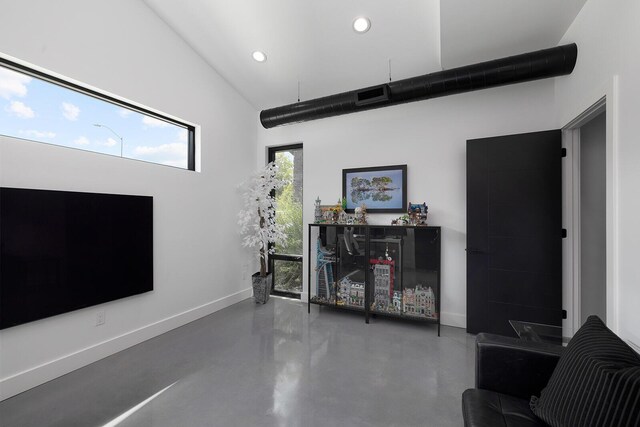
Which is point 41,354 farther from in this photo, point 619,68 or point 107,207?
point 619,68

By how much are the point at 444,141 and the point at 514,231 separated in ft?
4.41

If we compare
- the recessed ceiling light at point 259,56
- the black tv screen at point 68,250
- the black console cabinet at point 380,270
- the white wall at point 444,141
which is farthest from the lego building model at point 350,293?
the recessed ceiling light at point 259,56

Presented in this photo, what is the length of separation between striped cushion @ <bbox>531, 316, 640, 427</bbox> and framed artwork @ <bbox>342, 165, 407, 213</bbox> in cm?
243

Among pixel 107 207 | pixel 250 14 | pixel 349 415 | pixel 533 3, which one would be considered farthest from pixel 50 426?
pixel 533 3

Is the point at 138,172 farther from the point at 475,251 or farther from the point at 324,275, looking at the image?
the point at 475,251

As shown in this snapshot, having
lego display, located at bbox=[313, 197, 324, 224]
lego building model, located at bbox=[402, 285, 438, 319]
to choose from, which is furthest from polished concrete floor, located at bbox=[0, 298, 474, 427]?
lego display, located at bbox=[313, 197, 324, 224]

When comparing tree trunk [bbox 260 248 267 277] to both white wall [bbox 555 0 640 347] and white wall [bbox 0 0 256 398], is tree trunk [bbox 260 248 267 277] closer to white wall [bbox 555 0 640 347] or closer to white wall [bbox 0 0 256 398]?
white wall [bbox 0 0 256 398]

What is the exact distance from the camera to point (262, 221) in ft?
13.7

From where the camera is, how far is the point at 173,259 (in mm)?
3250

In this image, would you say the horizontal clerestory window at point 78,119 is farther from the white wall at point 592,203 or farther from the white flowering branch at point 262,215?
the white wall at point 592,203

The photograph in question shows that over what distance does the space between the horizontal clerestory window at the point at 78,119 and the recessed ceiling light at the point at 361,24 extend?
2446 mm

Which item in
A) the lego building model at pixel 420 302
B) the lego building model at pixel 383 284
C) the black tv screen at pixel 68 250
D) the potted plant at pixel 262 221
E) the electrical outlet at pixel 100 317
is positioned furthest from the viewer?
the potted plant at pixel 262 221

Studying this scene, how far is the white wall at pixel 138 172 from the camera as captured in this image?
209 cm

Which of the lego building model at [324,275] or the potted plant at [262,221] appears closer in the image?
the lego building model at [324,275]
